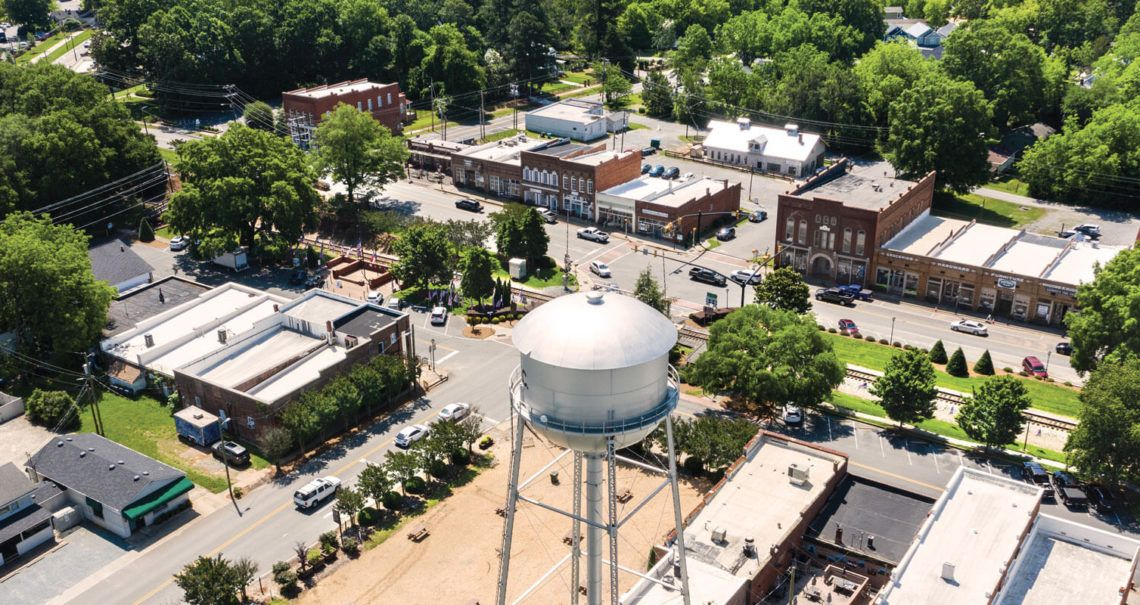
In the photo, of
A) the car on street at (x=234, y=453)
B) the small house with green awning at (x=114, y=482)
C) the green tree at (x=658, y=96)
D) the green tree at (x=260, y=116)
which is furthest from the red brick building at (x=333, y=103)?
the small house with green awning at (x=114, y=482)

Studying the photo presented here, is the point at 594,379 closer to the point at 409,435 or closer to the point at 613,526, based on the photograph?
the point at 613,526

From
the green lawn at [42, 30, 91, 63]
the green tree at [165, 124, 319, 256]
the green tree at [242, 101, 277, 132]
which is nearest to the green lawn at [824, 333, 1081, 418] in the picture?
the green tree at [165, 124, 319, 256]

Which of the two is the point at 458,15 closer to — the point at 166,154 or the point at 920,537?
the point at 166,154

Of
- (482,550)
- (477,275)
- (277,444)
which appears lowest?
(482,550)

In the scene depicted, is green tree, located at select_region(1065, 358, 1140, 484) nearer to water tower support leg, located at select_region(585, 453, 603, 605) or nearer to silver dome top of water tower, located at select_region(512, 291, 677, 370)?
silver dome top of water tower, located at select_region(512, 291, 677, 370)

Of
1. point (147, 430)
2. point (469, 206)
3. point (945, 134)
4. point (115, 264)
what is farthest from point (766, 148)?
point (147, 430)
